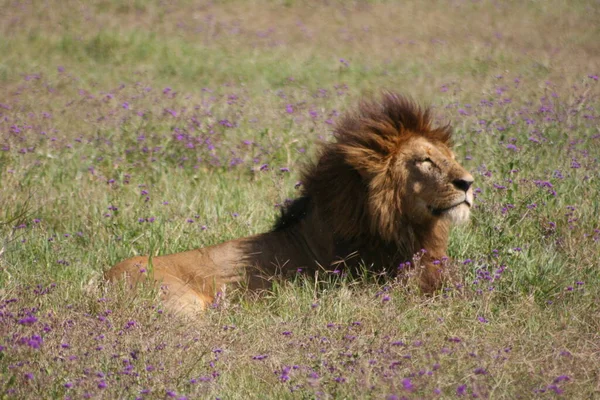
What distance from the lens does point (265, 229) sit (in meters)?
5.97

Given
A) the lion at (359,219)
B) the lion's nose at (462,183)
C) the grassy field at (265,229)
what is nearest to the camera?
the grassy field at (265,229)

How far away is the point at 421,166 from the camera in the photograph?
15.7ft

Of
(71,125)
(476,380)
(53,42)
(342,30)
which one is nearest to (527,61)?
(342,30)

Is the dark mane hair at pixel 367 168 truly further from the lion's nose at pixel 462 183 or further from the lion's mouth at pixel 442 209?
the lion's nose at pixel 462 183

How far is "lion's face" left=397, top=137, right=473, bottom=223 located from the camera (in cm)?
467

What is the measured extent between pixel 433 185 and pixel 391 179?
0.25 meters

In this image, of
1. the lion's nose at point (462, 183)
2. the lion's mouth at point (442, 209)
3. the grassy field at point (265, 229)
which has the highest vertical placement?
the lion's nose at point (462, 183)

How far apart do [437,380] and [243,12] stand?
1526 cm

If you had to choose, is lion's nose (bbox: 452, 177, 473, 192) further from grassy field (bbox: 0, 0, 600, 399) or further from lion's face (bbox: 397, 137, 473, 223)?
grassy field (bbox: 0, 0, 600, 399)

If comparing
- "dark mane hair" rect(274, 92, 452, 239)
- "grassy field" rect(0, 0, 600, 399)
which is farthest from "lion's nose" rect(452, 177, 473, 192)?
"grassy field" rect(0, 0, 600, 399)

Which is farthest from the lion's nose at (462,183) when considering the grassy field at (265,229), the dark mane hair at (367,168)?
the grassy field at (265,229)

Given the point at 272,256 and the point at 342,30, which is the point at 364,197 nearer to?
the point at 272,256

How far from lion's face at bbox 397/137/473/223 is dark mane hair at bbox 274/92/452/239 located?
0.26 ft

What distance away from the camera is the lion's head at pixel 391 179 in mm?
4719
